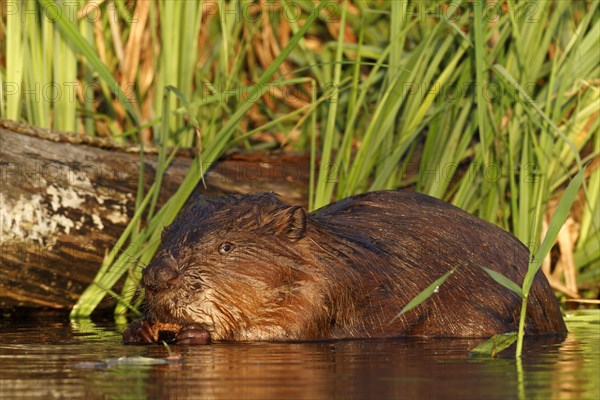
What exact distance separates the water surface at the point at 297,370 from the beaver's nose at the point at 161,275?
0.73 feet

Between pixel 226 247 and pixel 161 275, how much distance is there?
0.26m

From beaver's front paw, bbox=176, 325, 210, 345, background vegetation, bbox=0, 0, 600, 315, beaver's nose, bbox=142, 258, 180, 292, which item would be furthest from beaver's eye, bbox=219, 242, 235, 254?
background vegetation, bbox=0, 0, 600, 315

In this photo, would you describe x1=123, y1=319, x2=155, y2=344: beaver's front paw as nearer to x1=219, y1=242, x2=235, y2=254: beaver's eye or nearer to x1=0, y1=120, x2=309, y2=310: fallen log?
x1=219, y1=242, x2=235, y2=254: beaver's eye

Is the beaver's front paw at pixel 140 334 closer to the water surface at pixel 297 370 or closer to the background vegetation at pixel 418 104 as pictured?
the water surface at pixel 297 370

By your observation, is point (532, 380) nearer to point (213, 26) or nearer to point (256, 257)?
point (256, 257)

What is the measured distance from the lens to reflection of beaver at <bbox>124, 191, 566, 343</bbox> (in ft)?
13.9

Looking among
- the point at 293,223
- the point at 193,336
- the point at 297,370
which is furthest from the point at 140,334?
the point at 297,370

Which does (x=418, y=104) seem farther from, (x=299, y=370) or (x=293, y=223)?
(x=299, y=370)

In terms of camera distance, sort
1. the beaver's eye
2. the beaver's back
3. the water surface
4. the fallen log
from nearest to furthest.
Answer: the water surface
the beaver's eye
the beaver's back
the fallen log

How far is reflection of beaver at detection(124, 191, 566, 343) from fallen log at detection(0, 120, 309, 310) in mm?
1289

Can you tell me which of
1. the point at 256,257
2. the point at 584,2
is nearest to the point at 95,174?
the point at 256,257

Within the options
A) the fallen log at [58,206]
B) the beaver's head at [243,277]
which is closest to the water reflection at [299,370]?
the beaver's head at [243,277]

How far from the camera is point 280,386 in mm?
3027

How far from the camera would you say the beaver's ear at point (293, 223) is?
4.36 meters
